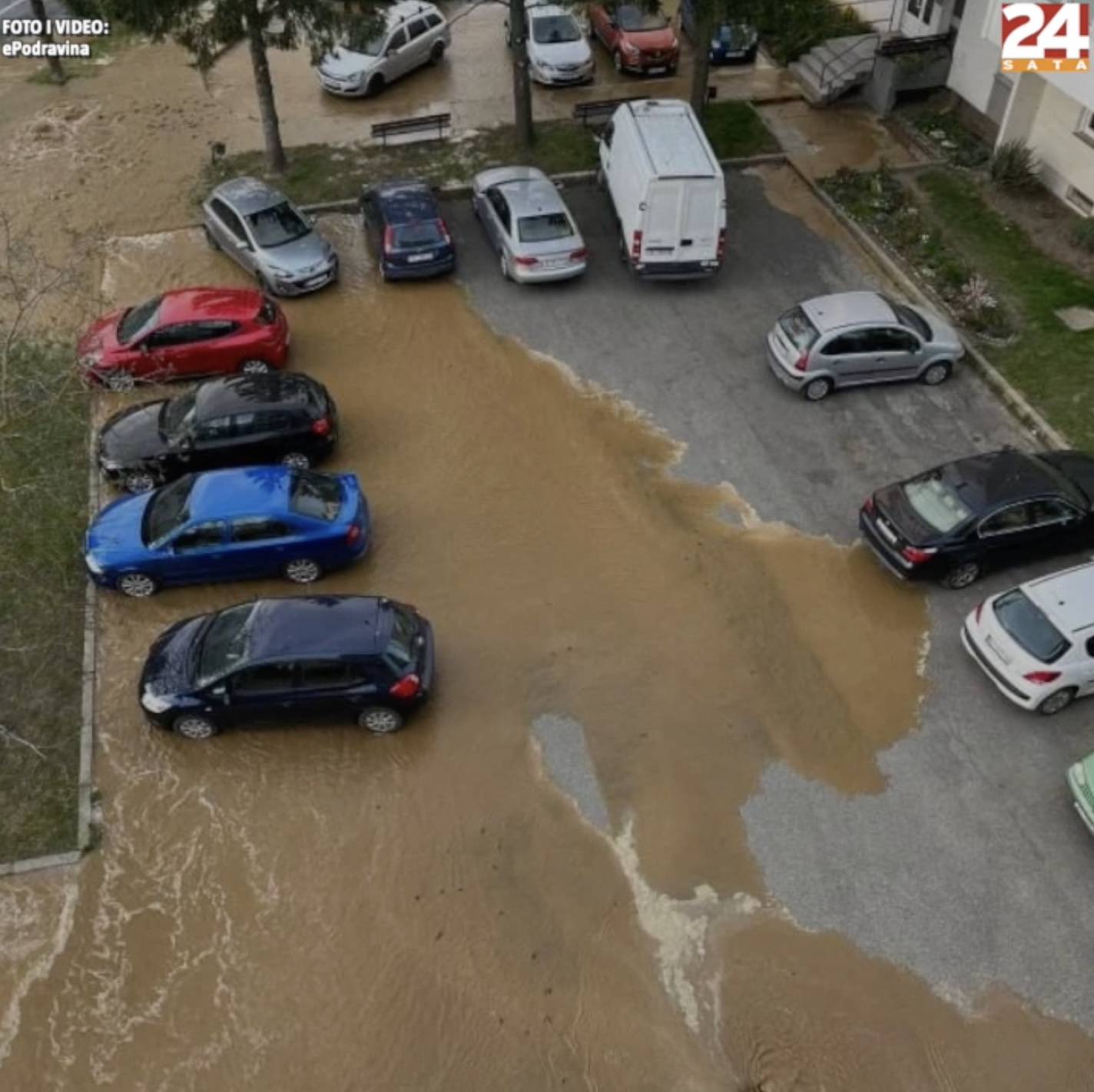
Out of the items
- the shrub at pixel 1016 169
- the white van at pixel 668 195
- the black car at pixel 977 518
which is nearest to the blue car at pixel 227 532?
the black car at pixel 977 518

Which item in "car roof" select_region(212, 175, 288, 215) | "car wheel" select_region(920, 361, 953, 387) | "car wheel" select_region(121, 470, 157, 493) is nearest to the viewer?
"car wheel" select_region(121, 470, 157, 493)

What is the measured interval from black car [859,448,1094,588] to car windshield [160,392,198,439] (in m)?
10.2

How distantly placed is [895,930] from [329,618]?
288 inches

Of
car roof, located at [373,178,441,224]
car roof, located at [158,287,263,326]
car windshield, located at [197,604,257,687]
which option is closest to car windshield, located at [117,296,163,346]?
car roof, located at [158,287,263,326]

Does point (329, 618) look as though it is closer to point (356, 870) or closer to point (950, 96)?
point (356, 870)

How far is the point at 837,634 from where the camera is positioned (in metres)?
14.0

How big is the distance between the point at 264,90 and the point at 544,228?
23.4 ft

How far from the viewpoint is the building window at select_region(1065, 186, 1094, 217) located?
20.9 meters

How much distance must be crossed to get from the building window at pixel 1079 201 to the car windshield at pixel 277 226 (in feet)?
51.5

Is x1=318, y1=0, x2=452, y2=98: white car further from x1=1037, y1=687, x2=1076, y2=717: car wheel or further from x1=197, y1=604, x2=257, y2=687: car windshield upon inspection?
x1=1037, y1=687, x2=1076, y2=717: car wheel

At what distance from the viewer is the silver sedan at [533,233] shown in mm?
19578

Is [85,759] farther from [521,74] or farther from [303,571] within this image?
[521,74]

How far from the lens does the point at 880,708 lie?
13.1 meters

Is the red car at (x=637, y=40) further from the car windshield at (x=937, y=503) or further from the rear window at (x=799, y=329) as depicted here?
the car windshield at (x=937, y=503)
